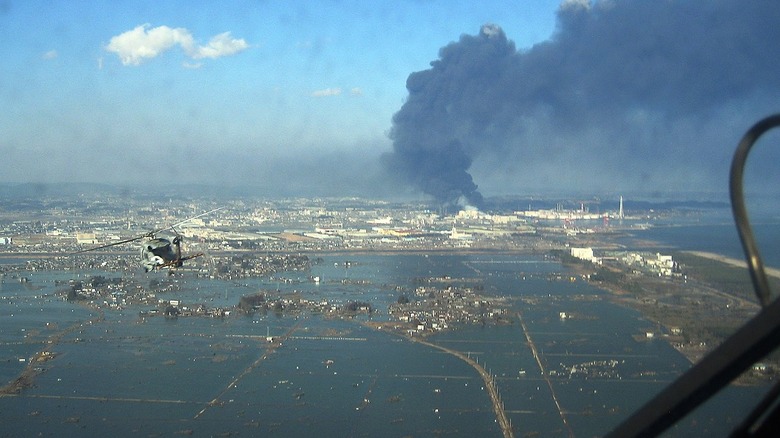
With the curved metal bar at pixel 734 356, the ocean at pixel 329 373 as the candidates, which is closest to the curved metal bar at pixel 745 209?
the curved metal bar at pixel 734 356

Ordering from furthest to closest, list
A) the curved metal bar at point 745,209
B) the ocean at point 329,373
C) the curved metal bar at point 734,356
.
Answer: the ocean at point 329,373 < the curved metal bar at point 745,209 < the curved metal bar at point 734,356

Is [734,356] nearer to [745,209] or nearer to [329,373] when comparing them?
[745,209]

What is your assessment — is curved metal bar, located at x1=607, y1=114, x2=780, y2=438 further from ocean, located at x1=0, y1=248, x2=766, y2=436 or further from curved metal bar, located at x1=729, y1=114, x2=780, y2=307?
ocean, located at x1=0, y1=248, x2=766, y2=436

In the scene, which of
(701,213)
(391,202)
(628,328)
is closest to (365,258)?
(701,213)

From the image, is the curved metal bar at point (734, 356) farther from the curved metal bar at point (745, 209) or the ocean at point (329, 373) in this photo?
the ocean at point (329, 373)

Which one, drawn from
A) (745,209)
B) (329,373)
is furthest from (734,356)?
(329,373)

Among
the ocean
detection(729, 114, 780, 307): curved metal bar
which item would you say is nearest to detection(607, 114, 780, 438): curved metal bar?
detection(729, 114, 780, 307): curved metal bar
